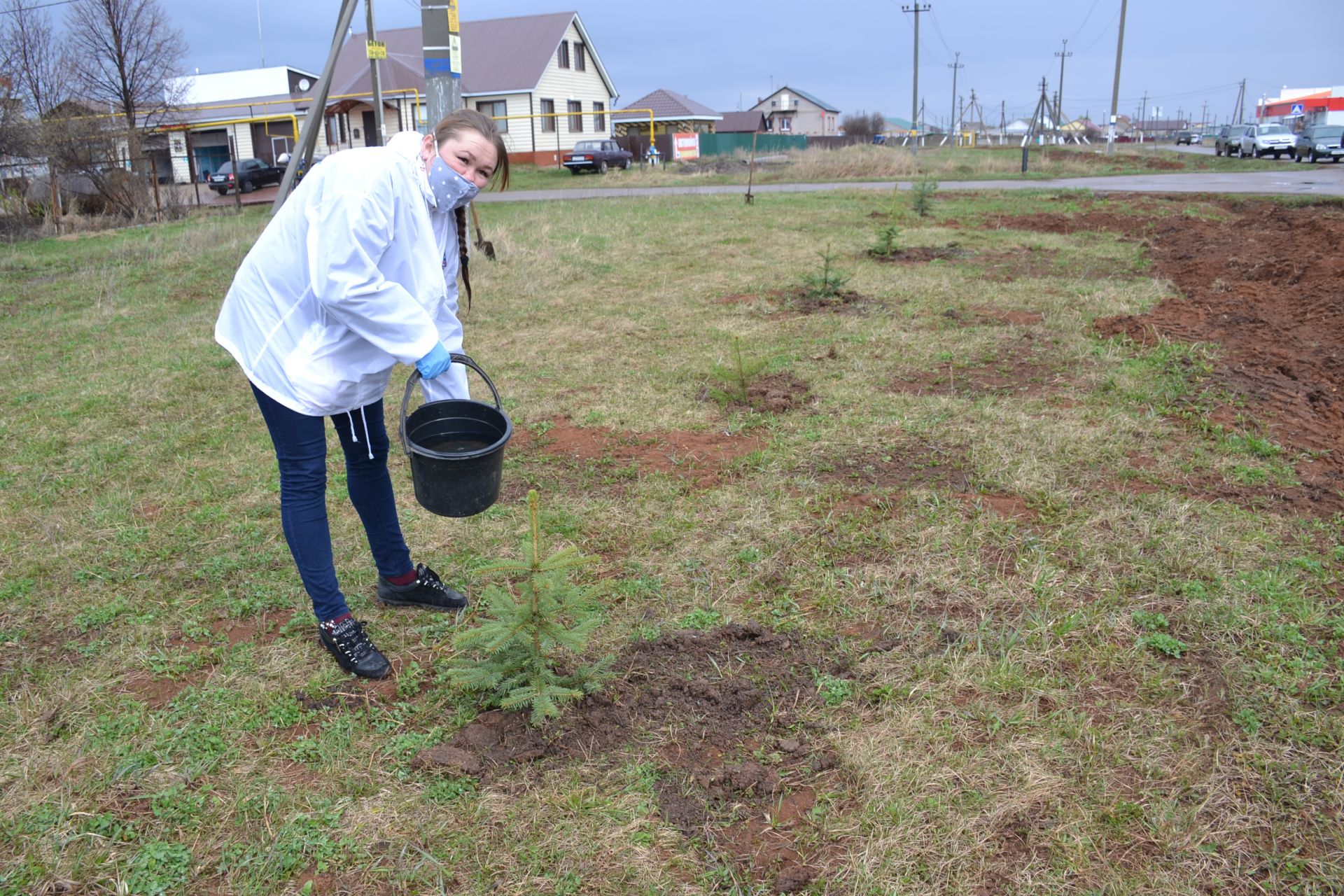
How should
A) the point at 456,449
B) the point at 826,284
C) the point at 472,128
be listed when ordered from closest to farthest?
the point at 472,128, the point at 456,449, the point at 826,284

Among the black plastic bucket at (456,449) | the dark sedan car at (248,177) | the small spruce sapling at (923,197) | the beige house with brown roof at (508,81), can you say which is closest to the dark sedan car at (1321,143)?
the small spruce sapling at (923,197)

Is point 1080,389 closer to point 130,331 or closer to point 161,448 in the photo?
point 161,448

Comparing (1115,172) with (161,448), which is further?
(1115,172)

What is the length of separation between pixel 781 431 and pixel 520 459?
1.42 meters

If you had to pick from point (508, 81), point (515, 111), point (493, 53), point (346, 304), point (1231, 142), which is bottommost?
point (346, 304)

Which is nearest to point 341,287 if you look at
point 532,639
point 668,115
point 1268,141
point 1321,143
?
point 532,639

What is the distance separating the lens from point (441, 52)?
7.75m

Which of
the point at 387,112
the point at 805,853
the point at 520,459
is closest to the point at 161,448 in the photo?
the point at 520,459

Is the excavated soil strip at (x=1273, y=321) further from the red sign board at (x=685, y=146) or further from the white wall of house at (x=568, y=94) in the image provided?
the white wall of house at (x=568, y=94)

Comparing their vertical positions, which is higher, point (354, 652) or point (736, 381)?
point (736, 381)

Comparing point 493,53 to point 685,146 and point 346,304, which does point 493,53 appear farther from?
point 346,304

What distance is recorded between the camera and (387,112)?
35.1m

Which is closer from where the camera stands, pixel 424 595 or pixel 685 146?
pixel 424 595

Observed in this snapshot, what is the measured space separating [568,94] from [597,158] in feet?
37.9
